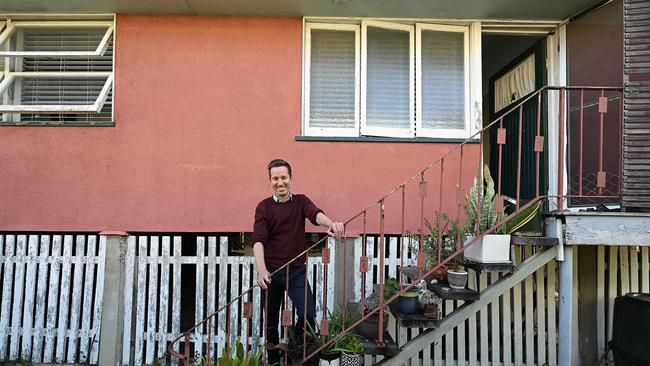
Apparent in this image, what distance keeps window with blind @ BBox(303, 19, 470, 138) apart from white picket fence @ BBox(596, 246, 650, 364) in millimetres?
1983

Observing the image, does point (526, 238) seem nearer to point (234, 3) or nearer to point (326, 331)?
point (326, 331)

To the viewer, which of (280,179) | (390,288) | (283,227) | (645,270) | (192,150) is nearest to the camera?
(280,179)

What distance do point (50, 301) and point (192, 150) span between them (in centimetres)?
217

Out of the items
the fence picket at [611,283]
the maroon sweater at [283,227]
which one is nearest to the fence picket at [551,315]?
the fence picket at [611,283]

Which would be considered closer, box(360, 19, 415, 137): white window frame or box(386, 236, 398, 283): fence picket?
box(386, 236, 398, 283): fence picket

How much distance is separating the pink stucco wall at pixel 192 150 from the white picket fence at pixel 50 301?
0.32 meters

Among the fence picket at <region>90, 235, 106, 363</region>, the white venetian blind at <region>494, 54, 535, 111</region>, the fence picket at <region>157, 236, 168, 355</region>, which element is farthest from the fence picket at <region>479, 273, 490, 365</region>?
the fence picket at <region>90, 235, 106, 363</region>

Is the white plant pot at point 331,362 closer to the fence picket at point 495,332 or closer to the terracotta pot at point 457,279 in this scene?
the terracotta pot at point 457,279

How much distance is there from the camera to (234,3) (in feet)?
15.0

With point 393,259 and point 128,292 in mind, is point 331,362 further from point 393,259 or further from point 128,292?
point 128,292

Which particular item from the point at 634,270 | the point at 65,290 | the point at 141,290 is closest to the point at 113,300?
the point at 141,290

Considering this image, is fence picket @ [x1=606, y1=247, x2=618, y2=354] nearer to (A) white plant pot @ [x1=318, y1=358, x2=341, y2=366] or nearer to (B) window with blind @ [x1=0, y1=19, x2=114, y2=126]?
(A) white plant pot @ [x1=318, y1=358, x2=341, y2=366]

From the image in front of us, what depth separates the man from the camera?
3.45 m

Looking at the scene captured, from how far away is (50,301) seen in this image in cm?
447
